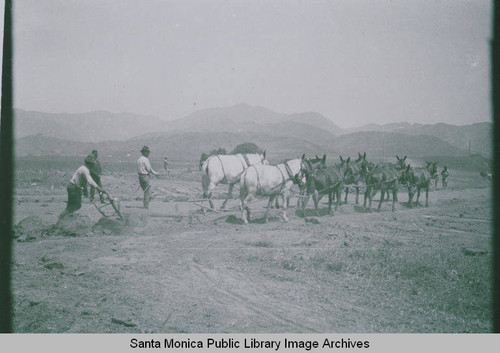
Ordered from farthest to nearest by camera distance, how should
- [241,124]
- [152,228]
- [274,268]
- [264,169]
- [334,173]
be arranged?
[241,124] → [334,173] → [264,169] → [152,228] → [274,268]

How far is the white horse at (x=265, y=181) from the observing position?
10.6m

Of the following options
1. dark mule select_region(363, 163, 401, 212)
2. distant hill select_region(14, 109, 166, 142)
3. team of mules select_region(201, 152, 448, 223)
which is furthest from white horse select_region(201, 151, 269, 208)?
distant hill select_region(14, 109, 166, 142)

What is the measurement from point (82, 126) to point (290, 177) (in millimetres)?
178867

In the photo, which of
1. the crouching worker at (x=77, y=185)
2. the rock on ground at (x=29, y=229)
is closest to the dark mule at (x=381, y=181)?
the crouching worker at (x=77, y=185)

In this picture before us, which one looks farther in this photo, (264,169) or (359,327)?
(264,169)

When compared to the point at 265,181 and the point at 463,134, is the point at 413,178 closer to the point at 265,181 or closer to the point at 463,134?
the point at 265,181

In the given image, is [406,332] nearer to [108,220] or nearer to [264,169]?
[264,169]

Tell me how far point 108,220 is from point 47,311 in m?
4.47

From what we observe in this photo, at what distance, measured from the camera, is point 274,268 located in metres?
6.88

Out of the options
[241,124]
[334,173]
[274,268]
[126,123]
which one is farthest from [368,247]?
[126,123]

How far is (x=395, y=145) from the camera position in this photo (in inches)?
3155

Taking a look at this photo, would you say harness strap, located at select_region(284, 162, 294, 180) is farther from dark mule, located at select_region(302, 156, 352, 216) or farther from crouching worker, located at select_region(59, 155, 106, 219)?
crouching worker, located at select_region(59, 155, 106, 219)

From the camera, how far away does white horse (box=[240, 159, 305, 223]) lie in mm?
10625
